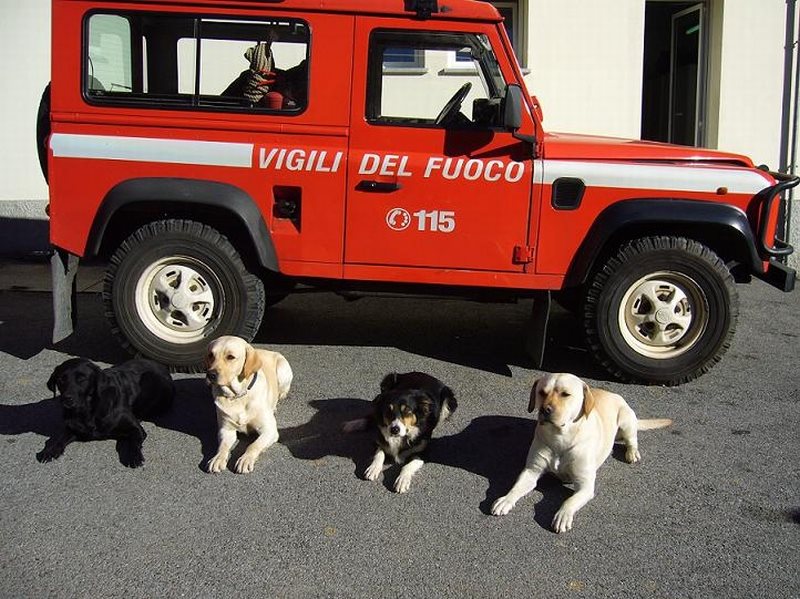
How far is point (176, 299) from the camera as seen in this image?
18.5 ft

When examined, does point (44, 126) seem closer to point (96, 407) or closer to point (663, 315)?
point (96, 407)

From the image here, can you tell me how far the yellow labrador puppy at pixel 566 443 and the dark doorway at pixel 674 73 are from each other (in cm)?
733

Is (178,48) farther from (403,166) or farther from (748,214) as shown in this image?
(748,214)

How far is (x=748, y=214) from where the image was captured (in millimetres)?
5465

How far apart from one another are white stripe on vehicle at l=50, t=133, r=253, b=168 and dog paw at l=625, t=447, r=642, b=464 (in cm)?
281

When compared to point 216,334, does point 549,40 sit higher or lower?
higher

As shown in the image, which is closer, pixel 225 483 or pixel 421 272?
pixel 225 483

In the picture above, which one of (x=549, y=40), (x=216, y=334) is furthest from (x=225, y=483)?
(x=549, y=40)

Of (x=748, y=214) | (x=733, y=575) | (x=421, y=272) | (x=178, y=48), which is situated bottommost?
(x=733, y=575)

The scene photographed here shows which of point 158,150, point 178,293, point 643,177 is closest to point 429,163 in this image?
point 643,177

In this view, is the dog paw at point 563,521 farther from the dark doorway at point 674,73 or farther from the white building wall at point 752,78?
the dark doorway at point 674,73

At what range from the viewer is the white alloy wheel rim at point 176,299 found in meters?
5.64

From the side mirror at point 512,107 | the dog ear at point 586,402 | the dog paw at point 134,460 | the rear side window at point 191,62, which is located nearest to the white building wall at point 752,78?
the side mirror at point 512,107

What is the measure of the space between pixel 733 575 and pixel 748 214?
271 centimetres
